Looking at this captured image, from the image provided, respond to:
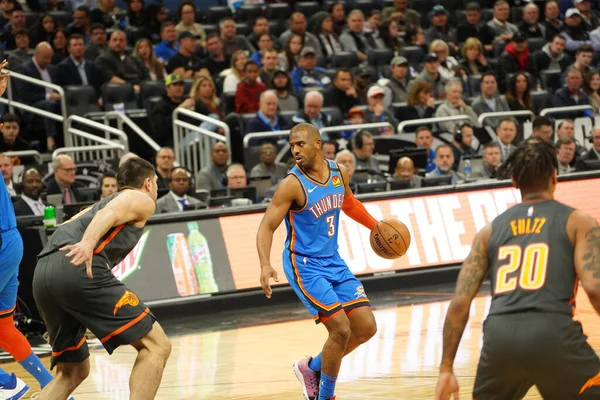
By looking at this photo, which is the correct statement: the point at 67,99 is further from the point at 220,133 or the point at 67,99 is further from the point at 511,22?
the point at 511,22

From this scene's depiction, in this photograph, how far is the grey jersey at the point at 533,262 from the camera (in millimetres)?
5027

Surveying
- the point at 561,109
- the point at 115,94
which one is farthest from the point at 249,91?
the point at 561,109

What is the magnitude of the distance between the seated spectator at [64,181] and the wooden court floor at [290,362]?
2.70 metres

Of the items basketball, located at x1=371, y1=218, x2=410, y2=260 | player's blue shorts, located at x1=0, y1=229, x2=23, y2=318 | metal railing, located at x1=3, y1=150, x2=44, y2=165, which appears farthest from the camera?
metal railing, located at x1=3, y1=150, x2=44, y2=165

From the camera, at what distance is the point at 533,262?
508cm

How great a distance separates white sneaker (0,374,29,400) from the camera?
8.37m

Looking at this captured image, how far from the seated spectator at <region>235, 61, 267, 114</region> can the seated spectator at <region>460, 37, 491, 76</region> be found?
4.28 meters

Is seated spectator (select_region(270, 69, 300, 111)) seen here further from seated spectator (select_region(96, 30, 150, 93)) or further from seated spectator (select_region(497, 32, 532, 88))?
seated spectator (select_region(497, 32, 532, 88))

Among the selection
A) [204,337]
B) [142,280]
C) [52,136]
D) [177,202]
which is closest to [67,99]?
[52,136]

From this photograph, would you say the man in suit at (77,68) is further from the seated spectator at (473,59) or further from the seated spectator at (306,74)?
the seated spectator at (473,59)

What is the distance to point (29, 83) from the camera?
1625 centimetres

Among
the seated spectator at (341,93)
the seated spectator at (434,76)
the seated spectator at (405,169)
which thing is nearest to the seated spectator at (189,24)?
the seated spectator at (341,93)

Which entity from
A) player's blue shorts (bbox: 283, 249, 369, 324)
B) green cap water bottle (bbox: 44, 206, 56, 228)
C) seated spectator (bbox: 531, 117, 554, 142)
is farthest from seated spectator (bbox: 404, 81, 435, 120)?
player's blue shorts (bbox: 283, 249, 369, 324)

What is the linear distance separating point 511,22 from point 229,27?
651 cm
